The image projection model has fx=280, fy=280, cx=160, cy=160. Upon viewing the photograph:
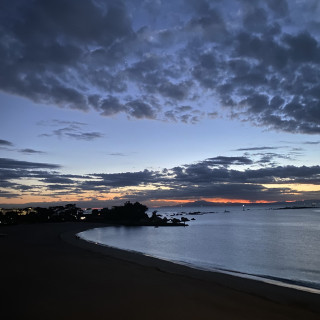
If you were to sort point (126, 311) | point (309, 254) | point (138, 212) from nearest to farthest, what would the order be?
point (126, 311), point (309, 254), point (138, 212)

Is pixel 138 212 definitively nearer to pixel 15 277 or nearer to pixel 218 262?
pixel 218 262

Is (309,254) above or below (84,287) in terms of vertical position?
below

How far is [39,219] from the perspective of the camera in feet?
376

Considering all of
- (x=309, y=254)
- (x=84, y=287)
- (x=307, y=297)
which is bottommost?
(x=309, y=254)

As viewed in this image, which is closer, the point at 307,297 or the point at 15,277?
the point at 307,297

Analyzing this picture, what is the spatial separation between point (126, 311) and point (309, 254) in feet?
107

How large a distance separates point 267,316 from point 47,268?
42.0 feet

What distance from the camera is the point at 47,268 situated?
55.4 feet

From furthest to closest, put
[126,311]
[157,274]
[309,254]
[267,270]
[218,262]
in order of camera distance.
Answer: [309,254], [218,262], [267,270], [157,274], [126,311]

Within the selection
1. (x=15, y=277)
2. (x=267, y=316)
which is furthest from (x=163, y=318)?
(x=15, y=277)

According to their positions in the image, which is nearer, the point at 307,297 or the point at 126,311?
the point at 126,311

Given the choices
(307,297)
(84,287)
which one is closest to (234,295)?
(307,297)

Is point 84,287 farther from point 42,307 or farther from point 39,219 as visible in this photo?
point 39,219

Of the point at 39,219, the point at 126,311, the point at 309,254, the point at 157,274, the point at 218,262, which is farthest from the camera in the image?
the point at 39,219
